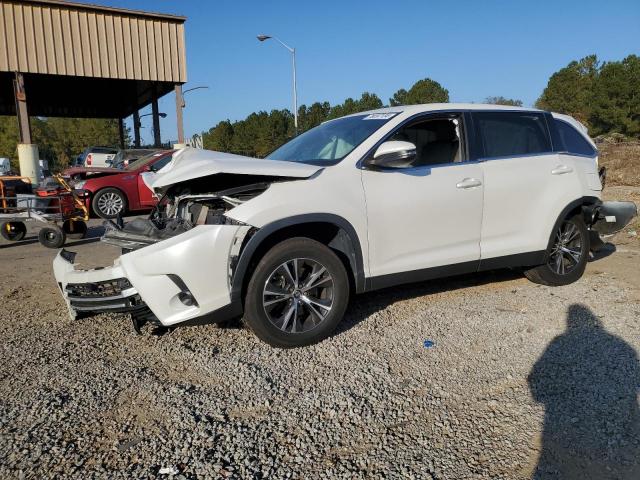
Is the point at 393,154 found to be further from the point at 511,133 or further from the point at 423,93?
the point at 423,93

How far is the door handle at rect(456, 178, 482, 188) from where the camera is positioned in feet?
13.8

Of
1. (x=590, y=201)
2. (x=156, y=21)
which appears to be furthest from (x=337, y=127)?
(x=156, y=21)

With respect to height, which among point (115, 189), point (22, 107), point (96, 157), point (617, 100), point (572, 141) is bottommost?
point (115, 189)

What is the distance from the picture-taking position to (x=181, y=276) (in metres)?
3.23

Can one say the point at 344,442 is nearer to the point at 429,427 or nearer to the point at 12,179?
the point at 429,427

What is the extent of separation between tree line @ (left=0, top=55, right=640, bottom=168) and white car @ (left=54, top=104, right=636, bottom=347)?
40.1 m

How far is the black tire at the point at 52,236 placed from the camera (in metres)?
7.88

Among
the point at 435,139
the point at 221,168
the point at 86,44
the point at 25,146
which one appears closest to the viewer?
the point at 221,168

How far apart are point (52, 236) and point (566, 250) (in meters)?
7.24

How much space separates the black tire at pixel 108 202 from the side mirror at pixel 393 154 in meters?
8.33

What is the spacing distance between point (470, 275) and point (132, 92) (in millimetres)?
24185

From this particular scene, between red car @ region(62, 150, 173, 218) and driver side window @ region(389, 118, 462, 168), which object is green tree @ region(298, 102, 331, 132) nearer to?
red car @ region(62, 150, 173, 218)

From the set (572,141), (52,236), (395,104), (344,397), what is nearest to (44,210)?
(52,236)

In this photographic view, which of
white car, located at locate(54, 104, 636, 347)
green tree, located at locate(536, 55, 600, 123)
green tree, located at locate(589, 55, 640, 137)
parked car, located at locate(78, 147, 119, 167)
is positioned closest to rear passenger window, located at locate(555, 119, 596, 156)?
white car, located at locate(54, 104, 636, 347)
